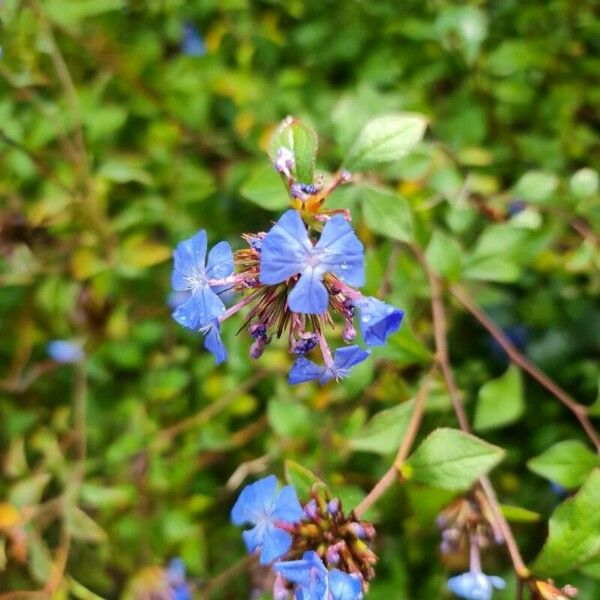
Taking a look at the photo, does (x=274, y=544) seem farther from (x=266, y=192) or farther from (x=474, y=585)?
(x=266, y=192)

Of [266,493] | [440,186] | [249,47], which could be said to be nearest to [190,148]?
[249,47]

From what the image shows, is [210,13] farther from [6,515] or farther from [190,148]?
[6,515]

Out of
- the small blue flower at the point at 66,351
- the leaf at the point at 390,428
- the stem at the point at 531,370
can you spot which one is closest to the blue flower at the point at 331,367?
the leaf at the point at 390,428

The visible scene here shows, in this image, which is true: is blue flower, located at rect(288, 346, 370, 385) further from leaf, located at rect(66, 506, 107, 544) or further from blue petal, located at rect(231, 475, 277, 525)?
leaf, located at rect(66, 506, 107, 544)

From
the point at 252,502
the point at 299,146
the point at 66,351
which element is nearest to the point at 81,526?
the point at 66,351

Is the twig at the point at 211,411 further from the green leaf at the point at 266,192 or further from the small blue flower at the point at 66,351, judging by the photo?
the green leaf at the point at 266,192
